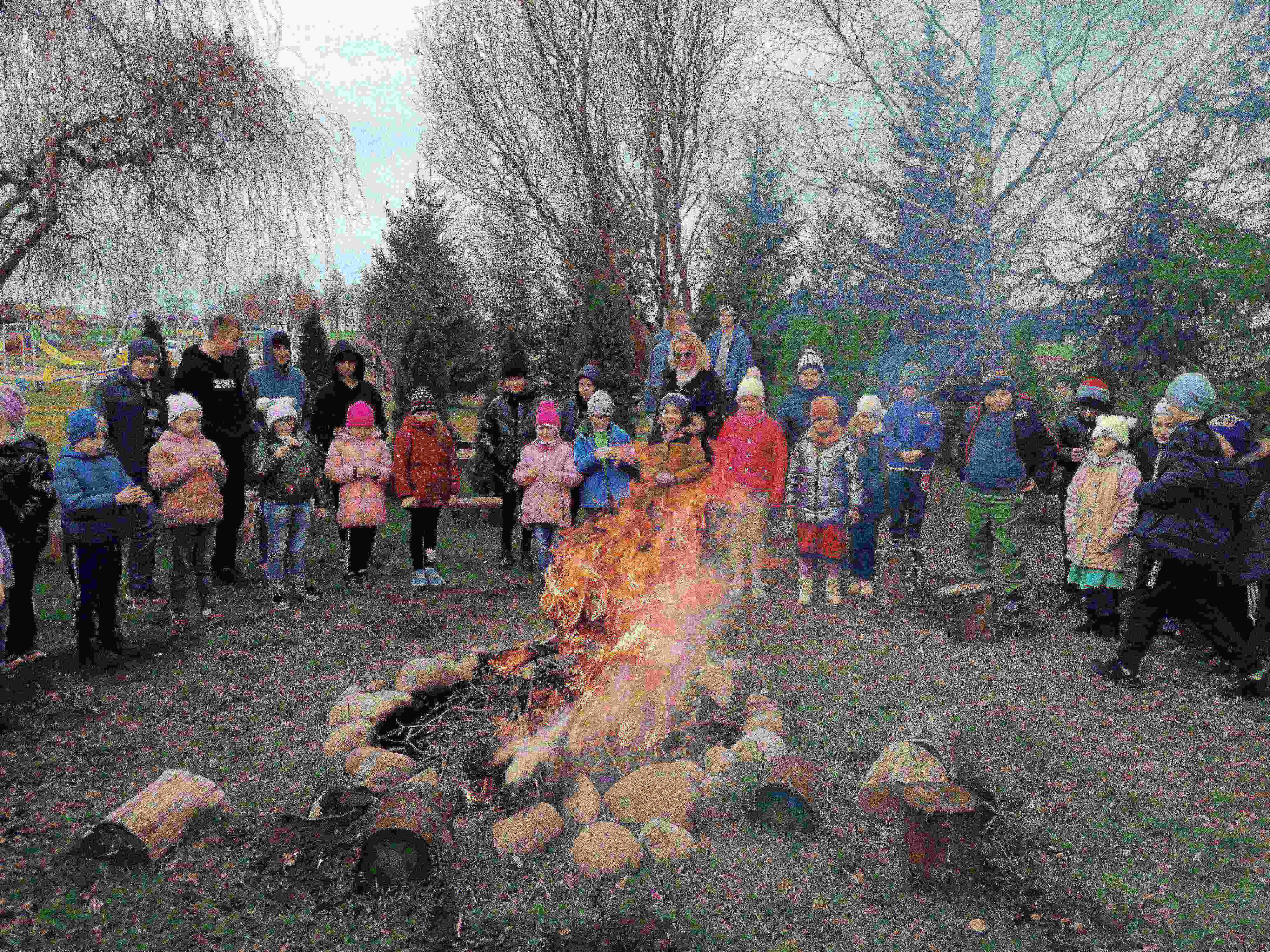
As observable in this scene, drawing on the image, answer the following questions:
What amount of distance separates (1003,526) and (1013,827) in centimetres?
341

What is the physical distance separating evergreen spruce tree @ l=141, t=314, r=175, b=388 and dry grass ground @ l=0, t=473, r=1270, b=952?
2448mm

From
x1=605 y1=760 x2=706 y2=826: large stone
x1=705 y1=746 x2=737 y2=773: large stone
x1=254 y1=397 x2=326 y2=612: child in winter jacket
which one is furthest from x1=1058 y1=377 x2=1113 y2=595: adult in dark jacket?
x1=254 y1=397 x2=326 y2=612: child in winter jacket

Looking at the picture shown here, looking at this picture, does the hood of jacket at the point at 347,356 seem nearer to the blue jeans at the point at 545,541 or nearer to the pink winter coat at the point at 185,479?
the pink winter coat at the point at 185,479

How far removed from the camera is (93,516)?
5191mm

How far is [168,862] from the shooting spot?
10.6 feet

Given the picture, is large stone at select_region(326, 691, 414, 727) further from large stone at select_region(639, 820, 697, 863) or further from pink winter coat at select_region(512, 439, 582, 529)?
pink winter coat at select_region(512, 439, 582, 529)

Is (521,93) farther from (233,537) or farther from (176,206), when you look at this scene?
(233,537)

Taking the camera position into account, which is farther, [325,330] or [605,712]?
[325,330]

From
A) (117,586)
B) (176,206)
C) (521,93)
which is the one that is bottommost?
(117,586)

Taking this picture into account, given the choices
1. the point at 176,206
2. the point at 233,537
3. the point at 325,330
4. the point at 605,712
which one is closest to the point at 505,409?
the point at 233,537

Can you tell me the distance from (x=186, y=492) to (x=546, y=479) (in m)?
2.82

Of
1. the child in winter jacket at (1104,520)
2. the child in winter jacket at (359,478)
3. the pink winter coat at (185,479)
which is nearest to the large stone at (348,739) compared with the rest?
the pink winter coat at (185,479)

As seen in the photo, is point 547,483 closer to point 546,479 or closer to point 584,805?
point 546,479

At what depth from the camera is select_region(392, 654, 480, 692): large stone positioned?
454 cm
